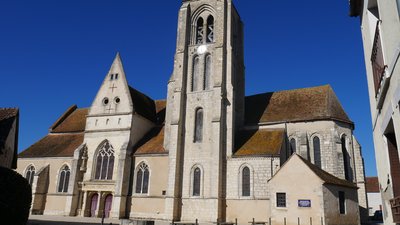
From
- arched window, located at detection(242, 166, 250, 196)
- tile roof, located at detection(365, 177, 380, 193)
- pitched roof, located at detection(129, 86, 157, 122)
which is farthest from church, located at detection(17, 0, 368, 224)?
tile roof, located at detection(365, 177, 380, 193)

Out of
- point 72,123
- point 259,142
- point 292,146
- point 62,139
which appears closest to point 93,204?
point 62,139

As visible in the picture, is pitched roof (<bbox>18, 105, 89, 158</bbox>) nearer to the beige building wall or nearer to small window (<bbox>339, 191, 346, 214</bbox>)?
the beige building wall

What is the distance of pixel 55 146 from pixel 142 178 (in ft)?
38.8

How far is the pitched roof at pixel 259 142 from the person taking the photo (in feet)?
88.4

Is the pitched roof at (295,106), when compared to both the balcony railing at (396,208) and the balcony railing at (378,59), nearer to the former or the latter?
the balcony railing at (378,59)

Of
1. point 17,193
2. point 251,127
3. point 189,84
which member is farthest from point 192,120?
point 17,193

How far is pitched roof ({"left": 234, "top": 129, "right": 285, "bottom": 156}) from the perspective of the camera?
2694 cm

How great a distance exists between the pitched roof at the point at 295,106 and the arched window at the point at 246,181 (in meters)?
5.83

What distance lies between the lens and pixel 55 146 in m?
35.7

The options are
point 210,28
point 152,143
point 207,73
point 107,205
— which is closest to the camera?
point 107,205

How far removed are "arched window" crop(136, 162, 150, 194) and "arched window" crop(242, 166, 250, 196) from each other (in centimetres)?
903

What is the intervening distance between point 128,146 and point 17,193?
19049mm

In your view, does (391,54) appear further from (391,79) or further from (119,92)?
(119,92)

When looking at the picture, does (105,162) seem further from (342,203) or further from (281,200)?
(342,203)
